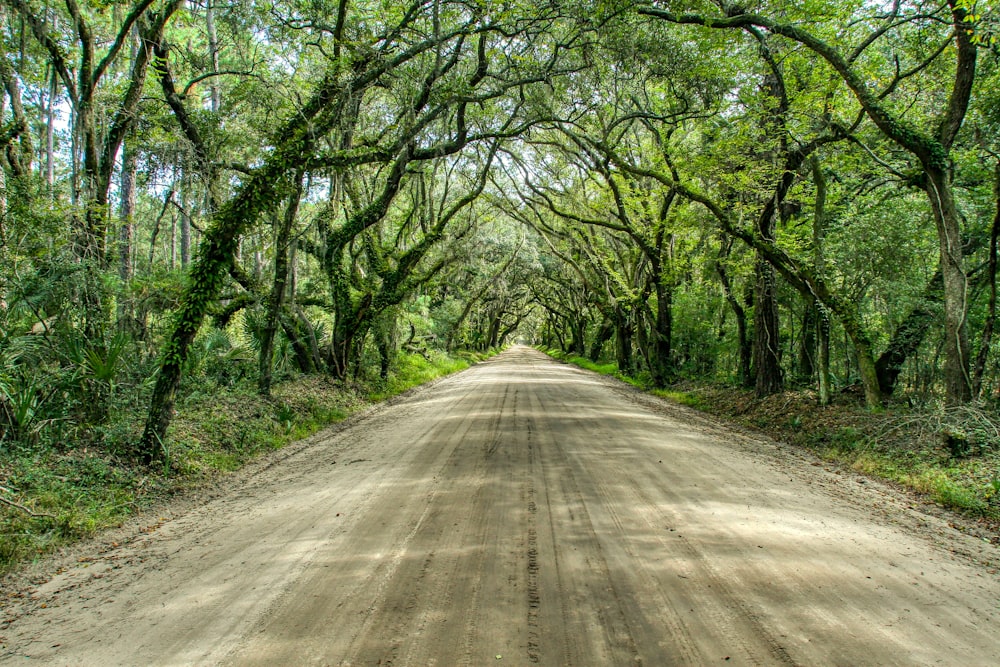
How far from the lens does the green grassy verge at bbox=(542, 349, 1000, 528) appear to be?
19.4 feet

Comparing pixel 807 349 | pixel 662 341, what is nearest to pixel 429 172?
pixel 662 341

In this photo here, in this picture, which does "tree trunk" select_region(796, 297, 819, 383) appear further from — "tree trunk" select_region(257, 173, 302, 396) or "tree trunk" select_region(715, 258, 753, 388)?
"tree trunk" select_region(257, 173, 302, 396)

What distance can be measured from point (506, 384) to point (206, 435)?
12.0 metres

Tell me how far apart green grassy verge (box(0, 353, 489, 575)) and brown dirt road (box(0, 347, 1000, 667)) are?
53cm

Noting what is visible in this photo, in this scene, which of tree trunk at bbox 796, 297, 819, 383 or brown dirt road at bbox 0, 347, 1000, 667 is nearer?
brown dirt road at bbox 0, 347, 1000, 667

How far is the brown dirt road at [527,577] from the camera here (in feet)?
9.54

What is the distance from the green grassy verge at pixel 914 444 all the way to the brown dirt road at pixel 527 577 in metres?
0.59

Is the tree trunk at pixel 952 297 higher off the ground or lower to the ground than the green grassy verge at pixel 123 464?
higher

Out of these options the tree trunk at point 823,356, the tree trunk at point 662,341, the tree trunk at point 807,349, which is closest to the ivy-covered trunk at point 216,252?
the tree trunk at point 823,356

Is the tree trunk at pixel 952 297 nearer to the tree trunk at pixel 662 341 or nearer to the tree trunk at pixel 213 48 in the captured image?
the tree trunk at pixel 662 341

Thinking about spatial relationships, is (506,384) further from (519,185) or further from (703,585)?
(703,585)

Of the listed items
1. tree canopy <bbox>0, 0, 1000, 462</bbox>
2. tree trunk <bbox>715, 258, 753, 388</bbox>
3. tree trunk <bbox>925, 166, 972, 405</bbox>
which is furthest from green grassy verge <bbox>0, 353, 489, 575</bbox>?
tree trunk <bbox>715, 258, 753, 388</bbox>

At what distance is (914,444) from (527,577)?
656 cm

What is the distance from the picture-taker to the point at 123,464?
6.22m
